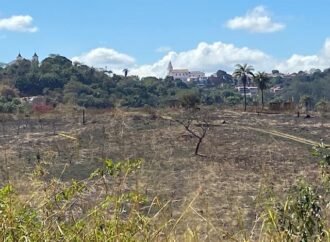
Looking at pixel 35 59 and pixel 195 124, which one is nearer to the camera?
pixel 195 124

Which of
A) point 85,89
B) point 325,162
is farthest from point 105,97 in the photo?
point 325,162

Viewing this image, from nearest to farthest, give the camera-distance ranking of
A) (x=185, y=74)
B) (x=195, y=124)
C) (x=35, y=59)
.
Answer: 1. (x=195, y=124)
2. (x=35, y=59)
3. (x=185, y=74)

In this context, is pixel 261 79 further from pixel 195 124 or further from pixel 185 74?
pixel 185 74

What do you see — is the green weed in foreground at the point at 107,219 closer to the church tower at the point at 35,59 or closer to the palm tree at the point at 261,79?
the palm tree at the point at 261,79

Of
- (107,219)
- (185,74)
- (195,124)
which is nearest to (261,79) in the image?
(195,124)

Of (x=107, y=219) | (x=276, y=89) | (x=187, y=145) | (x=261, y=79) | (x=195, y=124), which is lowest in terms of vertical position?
(x=187, y=145)

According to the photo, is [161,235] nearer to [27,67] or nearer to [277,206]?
[277,206]

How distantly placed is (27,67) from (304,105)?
34.9 meters

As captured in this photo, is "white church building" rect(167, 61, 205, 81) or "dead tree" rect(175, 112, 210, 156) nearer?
"dead tree" rect(175, 112, 210, 156)

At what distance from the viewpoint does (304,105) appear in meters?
57.9

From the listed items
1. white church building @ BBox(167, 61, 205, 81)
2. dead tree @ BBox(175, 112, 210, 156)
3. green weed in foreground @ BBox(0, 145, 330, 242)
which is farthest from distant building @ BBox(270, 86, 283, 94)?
green weed in foreground @ BBox(0, 145, 330, 242)

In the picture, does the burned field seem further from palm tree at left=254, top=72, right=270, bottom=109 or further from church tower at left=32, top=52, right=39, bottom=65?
church tower at left=32, top=52, right=39, bottom=65

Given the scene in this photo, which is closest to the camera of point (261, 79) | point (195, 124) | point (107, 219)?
point (107, 219)

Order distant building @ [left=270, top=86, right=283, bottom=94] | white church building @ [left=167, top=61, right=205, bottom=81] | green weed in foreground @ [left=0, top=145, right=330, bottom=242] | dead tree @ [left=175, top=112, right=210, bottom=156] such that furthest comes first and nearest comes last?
white church building @ [left=167, top=61, right=205, bottom=81]
distant building @ [left=270, top=86, right=283, bottom=94]
dead tree @ [left=175, top=112, right=210, bottom=156]
green weed in foreground @ [left=0, top=145, right=330, bottom=242]
